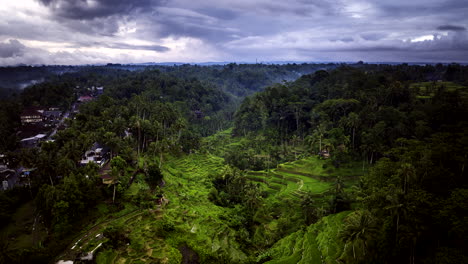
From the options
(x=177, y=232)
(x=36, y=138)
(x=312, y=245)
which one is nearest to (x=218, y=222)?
(x=177, y=232)

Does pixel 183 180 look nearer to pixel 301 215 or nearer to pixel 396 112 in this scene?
pixel 301 215

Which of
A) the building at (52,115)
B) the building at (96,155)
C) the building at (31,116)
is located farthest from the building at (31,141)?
the building at (52,115)

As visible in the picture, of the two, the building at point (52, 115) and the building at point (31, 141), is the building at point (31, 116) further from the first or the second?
the building at point (31, 141)

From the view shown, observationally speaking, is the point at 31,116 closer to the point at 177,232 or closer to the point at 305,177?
the point at 177,232

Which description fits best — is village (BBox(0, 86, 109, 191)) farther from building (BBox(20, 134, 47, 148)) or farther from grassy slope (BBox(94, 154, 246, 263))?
grassy slope (BBox(94, 154, 246, 263))

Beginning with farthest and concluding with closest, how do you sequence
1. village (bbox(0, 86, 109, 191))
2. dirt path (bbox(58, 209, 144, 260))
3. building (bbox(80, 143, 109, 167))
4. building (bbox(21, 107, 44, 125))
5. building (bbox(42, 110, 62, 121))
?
building (bbox(42, 110, 62, 121))
building (bbox(21, 107, 44, 125))
building (bbox(80, 143, 109, 167))
village (bbox(0, 86, 109, 191))
dirt path (bbox(58, 209, 144, 260))

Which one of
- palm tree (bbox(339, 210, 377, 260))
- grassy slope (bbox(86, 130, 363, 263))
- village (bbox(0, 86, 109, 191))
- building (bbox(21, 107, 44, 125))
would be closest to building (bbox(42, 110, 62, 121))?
village (bbox(0, 86, 109, 191))
